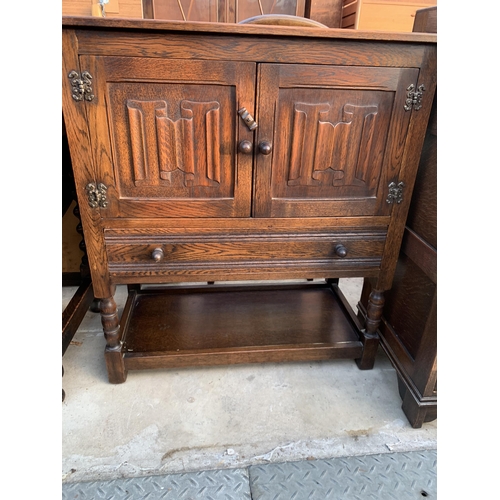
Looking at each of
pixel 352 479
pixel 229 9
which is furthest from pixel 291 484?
pixel 229 9

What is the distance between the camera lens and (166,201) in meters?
1.06

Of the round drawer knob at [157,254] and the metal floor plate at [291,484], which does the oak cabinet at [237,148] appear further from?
the metal floor plate at [291,484]

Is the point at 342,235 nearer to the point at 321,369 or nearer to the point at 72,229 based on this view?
the point at 321,369

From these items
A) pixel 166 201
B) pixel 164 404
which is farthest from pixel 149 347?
pixel 166 201

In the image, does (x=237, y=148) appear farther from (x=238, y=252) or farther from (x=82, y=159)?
(x=82, y=159)

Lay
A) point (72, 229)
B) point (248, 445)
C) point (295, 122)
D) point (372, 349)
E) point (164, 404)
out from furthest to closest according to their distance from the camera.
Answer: point (72, 229)
point (372, 349)
point (164, 404)
point (248, 445)
point (295, 122)

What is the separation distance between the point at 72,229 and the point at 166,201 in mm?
1034

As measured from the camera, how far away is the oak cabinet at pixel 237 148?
3.03 ft

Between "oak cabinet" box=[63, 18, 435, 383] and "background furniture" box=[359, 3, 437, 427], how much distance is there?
8 centimetres

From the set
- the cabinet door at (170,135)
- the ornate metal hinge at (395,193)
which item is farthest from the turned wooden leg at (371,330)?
the cabinet door at (170,135)

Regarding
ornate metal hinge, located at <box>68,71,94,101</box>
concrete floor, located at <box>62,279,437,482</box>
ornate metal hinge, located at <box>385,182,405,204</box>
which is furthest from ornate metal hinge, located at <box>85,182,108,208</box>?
ornate metal hinge, located at <box>385,182,405,204</box>

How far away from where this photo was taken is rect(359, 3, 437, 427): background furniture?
3.73 feet

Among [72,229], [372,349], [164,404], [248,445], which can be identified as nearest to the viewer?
[248,445]

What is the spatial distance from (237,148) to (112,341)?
0.80 metres
